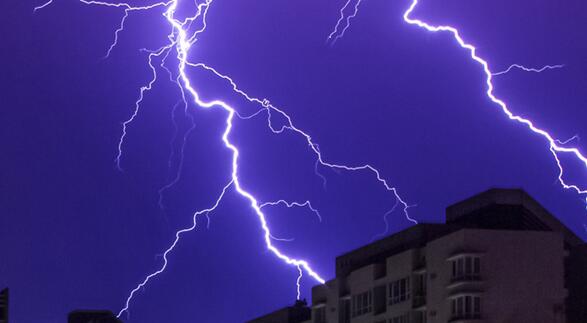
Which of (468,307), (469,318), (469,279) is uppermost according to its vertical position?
(469,279)

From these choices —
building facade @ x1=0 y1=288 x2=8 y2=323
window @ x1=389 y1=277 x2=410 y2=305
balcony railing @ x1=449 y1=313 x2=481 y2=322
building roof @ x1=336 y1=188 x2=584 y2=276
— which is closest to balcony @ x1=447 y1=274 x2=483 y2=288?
balcony railing @ x1=449 y1=313 x2=481 y2=322

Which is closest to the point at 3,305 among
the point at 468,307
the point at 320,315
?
the point at 320,315

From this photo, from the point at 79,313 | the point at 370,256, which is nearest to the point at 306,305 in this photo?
the point at 370,256

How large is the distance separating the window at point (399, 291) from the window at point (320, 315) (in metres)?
7.63

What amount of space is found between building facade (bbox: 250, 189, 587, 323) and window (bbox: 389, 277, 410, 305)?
0.04 metres

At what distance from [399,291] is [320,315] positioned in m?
9.00

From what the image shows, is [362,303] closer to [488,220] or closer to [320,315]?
[320,315]

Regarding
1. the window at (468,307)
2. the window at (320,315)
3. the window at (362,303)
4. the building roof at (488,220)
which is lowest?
the window at (468,307)

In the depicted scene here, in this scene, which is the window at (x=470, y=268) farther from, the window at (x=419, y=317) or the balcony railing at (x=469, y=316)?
the window at (x=419, y=317)

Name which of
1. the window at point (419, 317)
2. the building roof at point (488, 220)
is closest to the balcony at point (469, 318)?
the window at point (419, 317)

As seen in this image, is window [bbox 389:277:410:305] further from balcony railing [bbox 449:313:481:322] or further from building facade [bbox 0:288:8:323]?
building facade [bbox 0:288:8:323]

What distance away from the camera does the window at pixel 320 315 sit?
67.4 m

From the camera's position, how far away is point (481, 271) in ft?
176

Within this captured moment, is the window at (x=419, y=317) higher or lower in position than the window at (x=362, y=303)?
lower
